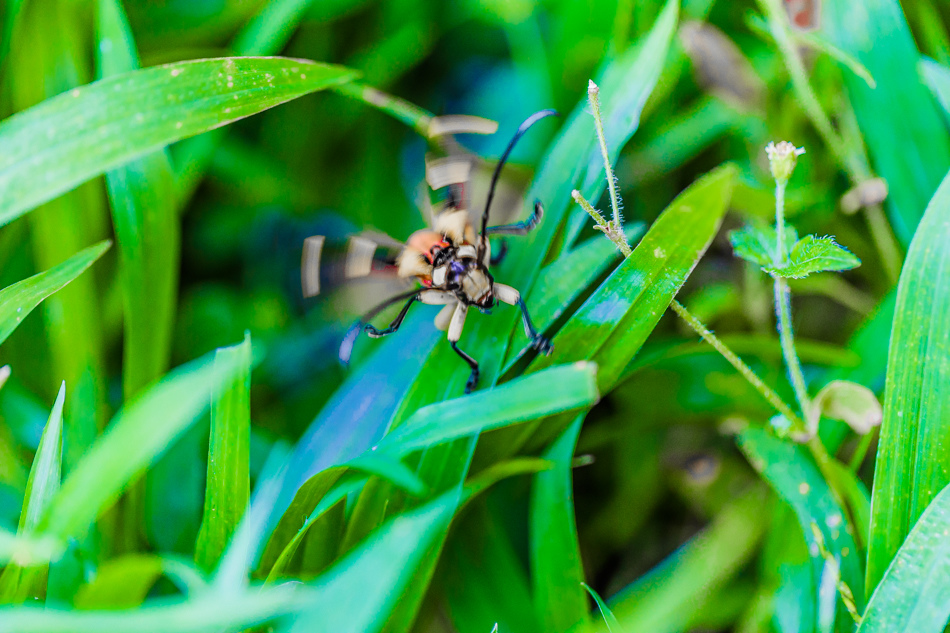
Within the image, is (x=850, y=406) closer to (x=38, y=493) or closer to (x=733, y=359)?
(x=733, y=359)

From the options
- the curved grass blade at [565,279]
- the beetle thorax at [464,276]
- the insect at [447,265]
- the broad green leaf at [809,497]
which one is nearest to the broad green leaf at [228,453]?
the insect at [447,265]

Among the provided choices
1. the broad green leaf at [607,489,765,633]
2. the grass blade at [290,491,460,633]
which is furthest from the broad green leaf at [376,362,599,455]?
the broad green leaf at [607,489,765,633]

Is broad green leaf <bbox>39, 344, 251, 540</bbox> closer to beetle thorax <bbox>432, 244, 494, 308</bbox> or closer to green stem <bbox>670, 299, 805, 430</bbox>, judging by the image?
beetle thorax <bbox>432, 244, 494, 308</bbox>

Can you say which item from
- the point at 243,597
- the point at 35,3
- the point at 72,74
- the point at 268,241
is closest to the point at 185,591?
the point at 243,597

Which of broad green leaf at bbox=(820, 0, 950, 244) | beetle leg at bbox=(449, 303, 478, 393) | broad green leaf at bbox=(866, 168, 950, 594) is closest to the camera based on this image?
broad green leaf at bbox=(866, 168, 950, 594)

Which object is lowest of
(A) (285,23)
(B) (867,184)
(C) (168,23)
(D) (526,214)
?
(B) (867,184)

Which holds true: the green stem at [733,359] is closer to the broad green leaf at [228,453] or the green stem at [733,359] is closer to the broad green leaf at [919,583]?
the broad green leaf at [919,583]

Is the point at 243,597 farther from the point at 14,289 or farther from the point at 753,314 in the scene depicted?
the point at 753,314
